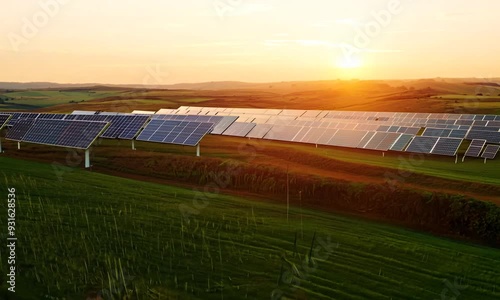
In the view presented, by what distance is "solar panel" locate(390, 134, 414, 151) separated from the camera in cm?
3391

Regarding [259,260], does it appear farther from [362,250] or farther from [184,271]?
[362,250]

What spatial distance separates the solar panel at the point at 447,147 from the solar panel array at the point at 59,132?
24439 millimetres

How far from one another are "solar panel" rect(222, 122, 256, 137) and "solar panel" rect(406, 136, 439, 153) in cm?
1811

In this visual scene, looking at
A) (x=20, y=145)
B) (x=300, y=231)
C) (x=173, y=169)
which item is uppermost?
(x=20, y=145)

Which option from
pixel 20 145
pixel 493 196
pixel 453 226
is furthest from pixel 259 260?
pixel 20 145

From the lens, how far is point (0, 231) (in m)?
14.5

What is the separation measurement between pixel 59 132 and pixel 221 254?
79.9ft

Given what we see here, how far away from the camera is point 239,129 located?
48.7m

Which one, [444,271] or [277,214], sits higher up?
[277,214]

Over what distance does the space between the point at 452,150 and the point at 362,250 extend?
69.7ft

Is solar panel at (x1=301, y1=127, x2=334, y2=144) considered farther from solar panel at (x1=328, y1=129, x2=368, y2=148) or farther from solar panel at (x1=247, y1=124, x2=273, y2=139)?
solar panel at (x1=247, y1=124, x2=273, y2=139)

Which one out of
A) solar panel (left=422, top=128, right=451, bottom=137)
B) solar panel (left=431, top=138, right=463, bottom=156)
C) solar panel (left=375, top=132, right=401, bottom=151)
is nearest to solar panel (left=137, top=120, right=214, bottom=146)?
solar panel (left=375, top=132, right=401, bottom=151)

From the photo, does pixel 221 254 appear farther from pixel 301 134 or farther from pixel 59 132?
pixel 301 134

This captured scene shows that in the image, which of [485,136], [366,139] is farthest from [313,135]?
[485,136]
